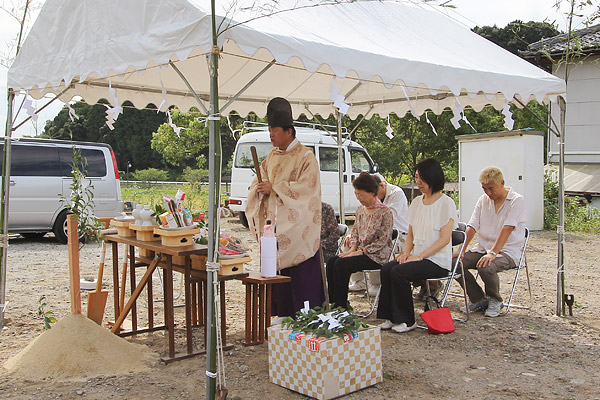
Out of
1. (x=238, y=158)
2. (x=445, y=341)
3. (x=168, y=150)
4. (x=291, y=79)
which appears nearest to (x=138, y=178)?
(x=168, y=150)

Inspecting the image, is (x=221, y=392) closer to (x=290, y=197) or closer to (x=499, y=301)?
(x=290, y=197)

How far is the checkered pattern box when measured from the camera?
3.32m

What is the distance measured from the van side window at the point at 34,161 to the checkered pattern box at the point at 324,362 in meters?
7.56

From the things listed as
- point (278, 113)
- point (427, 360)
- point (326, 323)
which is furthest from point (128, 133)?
point (326, 323)

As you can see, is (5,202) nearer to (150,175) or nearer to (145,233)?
(145,233)

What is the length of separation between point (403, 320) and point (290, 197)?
5.07ft

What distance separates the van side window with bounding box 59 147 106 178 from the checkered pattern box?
24.9ft

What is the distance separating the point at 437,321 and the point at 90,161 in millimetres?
Answer: 7445

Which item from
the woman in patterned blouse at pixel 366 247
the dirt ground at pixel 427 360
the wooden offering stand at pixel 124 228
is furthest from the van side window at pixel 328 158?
the wooden offering stand at pixel 124 228

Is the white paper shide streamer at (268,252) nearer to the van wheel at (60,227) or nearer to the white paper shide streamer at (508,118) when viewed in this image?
the white paper shide streamer at (508,118)

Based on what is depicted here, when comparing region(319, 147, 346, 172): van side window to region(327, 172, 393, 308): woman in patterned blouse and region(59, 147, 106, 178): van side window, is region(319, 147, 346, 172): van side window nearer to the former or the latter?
region(59, 147, 106, 178): van side window

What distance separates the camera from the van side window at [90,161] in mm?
10023

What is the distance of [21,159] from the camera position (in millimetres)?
9648

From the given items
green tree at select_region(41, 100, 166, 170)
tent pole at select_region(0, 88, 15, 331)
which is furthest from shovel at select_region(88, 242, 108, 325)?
green tree at select_region(41, 100, 166, 170)
